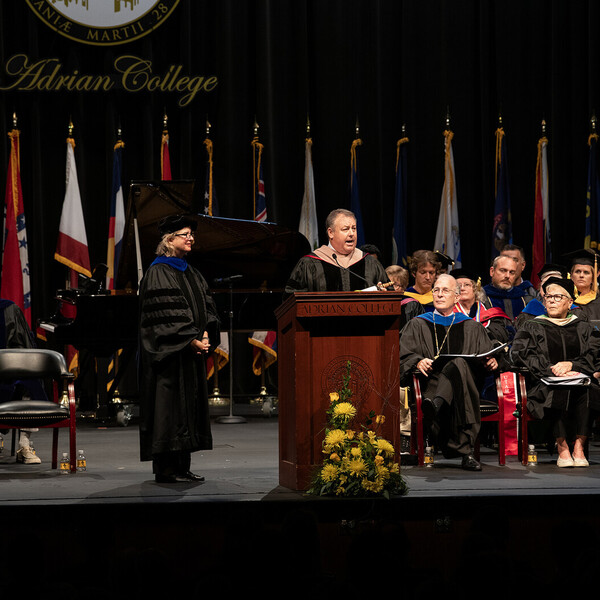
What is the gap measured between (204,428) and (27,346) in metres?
2.40

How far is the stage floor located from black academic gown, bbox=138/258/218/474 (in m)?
0.28

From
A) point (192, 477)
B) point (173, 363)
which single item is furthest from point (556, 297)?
point (192, 477)

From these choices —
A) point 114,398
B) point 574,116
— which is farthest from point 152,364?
point 574,116

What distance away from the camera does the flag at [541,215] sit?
11.2 meters

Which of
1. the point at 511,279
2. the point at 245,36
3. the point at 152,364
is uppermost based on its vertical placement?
the point at 245,36

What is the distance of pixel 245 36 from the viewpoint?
11578mm

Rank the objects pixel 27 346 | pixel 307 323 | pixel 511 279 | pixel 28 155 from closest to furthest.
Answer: pixel 307 323, pixel 27 346, pixel 511 279, pixel 28 155

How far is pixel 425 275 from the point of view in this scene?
24.0 ft

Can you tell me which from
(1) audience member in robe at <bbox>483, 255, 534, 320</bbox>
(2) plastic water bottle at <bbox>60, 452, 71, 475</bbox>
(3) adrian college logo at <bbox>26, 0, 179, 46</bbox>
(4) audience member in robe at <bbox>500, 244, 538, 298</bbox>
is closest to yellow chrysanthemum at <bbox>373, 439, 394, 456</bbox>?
(2) plastic water bottle at <bbox>60, 452, 71, 475</bbox>

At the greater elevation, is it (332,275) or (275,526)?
(332,275)

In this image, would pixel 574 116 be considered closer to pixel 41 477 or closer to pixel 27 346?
pixel 27 346

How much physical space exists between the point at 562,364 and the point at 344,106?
6.28m

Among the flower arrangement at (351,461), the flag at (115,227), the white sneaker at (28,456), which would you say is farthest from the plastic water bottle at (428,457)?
the flag at (115,227)

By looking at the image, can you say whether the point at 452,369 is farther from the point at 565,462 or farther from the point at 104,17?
the point at 104,17
